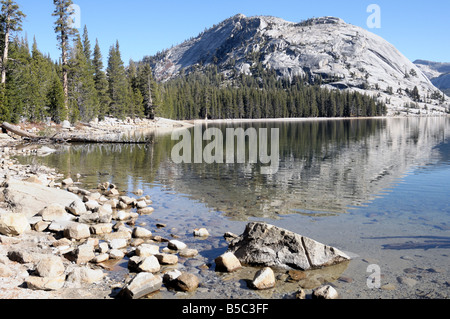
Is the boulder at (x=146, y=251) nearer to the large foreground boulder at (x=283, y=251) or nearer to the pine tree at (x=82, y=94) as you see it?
the large foreground boulder at (x=283, y=251)

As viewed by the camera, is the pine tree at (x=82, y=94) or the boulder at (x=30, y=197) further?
the pine tree at (x=82, y=94)

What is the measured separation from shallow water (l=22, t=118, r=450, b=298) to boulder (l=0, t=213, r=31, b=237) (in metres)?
4.08

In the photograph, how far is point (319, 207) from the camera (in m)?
15.4

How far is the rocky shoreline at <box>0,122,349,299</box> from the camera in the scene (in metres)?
7.39

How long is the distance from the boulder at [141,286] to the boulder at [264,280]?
2.23m

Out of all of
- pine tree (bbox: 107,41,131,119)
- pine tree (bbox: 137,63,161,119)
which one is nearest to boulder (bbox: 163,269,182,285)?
pine tree (bbox: 107,41,131,119)

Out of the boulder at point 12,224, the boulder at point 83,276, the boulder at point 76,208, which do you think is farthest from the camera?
the boulder at point 76,208

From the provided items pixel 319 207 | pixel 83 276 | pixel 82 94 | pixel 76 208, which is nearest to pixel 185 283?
pixel 83 276

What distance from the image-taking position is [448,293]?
308 inches

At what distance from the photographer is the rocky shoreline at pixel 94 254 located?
7395 mm

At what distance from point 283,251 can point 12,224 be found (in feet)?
26.7

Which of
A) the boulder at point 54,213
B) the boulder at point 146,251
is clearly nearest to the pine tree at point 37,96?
the boulder at point 54,213

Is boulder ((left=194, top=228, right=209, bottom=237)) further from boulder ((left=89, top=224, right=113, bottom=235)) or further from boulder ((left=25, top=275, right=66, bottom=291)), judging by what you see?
boulder ((left=25, top=275, right=66, bottom=291))
